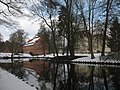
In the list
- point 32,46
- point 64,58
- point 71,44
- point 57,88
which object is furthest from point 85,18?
point 32,46

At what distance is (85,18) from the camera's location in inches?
1716

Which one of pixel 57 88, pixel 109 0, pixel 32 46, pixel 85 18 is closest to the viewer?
pixel 57 88

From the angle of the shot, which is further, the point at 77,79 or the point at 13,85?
the point at 77,79

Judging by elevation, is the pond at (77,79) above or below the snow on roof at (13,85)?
below

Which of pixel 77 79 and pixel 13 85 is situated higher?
pixel 13 85

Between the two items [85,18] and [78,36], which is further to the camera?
[78,36]

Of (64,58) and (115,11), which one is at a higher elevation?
(115,11)

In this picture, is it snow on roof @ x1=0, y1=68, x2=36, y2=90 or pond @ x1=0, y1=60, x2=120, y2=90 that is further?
pond @ x1=0, y1=60, x2=120, y2=90

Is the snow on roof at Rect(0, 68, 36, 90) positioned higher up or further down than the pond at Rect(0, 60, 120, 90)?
higher up

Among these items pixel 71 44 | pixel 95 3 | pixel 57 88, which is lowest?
pixel 57 88

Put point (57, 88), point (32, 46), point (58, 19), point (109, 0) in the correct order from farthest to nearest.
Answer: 1. point (32, 46)
2. point (58, 19)
3. point (109, 0)
4. point (57, 88)

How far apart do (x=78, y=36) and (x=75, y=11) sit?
5.60 meters

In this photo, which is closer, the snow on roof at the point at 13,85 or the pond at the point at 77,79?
the snow on roof at the point at 13,85

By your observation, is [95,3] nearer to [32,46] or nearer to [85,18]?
[85,18]
